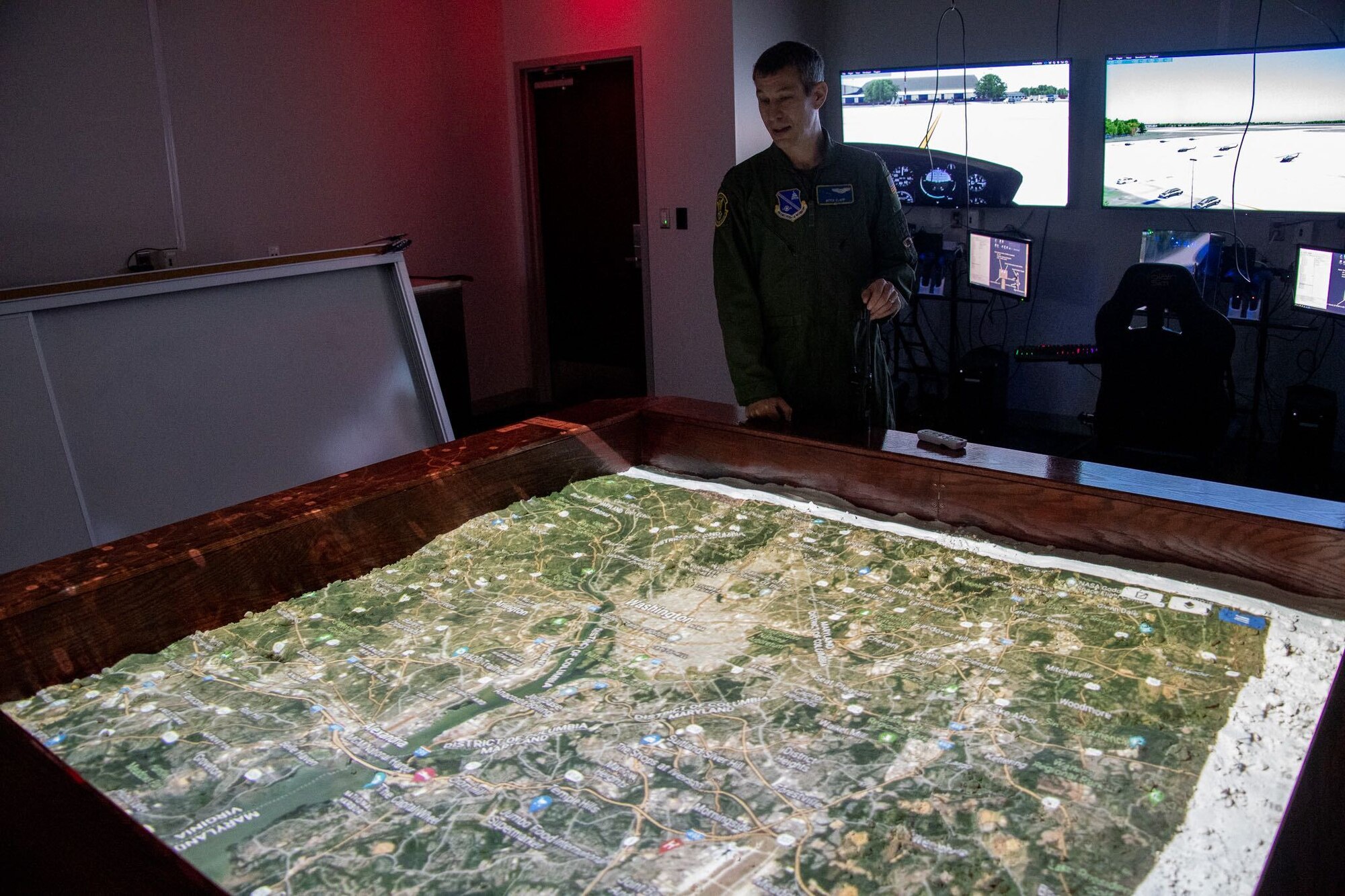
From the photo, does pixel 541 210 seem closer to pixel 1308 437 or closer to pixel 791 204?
pixel 791 204

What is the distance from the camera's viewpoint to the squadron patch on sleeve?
2682mm

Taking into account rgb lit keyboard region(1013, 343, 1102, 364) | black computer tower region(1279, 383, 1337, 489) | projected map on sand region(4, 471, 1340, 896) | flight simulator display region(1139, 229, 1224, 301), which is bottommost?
black computer tower region(1279, 383, 1337, 489)

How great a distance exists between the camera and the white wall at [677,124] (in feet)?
17.1

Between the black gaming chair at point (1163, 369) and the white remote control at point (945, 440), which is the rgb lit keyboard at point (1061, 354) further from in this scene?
the white remote control at point (945, 440)

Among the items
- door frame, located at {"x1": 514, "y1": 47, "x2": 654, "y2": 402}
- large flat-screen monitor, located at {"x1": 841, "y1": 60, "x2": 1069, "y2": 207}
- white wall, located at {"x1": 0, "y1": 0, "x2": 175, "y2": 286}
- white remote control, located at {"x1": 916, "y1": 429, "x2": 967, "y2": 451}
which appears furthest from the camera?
door frame, located at {"x1": 514, "y1": 47, "x2": 654, "y2": 402}

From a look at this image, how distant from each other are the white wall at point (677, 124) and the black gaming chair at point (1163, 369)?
6.41 feet

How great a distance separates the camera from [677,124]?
5.41 m

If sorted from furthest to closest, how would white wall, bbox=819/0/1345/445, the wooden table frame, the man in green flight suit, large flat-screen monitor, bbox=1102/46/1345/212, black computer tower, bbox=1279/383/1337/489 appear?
white wall, bbox=819/0/1345/445 → large flat-screen monitor, bbox=1102/46/1345/212 → black computer tower, bbox=1279/383/1337/489 → the man in green flight suit → the wooden table frame

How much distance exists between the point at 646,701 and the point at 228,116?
4413 mm

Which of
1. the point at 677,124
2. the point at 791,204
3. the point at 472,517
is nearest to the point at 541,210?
the point at 677,124

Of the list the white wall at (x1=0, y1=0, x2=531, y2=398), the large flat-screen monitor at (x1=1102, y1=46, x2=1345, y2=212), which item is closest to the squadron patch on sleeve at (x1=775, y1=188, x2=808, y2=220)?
the large flat-screen monitor at (x1=1102, y1=46, x2=1345, y2=212)

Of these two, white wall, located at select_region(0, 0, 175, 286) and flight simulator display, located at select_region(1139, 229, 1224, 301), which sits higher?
white wall, located at select_region(0, 0, 175, 286)

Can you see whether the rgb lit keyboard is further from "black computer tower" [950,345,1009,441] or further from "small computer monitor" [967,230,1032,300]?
"small computer monitor" [967,230,1032,300]

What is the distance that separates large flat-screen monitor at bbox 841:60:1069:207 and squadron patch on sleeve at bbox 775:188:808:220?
10.0ft
